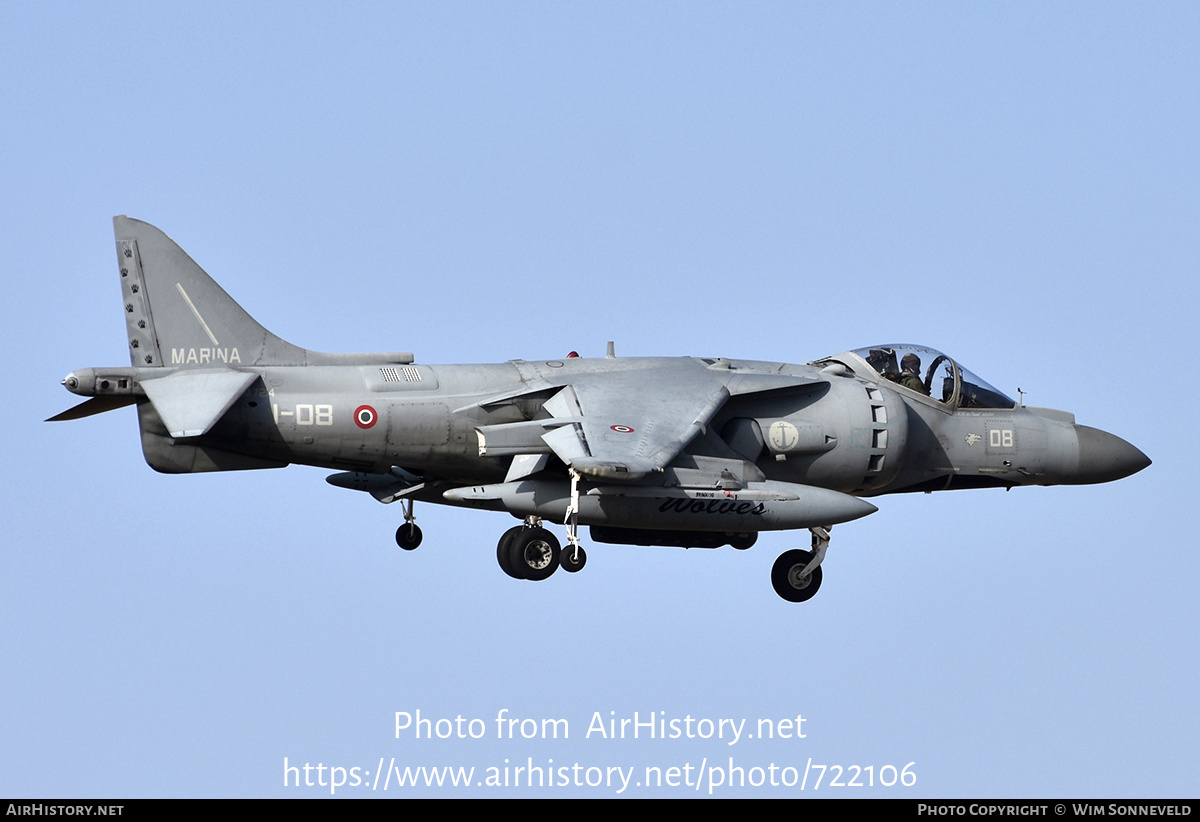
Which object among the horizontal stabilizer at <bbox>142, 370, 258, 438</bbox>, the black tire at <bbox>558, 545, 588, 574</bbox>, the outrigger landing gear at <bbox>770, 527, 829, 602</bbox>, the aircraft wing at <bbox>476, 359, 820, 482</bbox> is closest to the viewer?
the horizontal stabilizer at <bbox>142, 370, 258, 438</bbox>

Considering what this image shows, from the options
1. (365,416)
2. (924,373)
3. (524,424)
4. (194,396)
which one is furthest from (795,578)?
(194,396)

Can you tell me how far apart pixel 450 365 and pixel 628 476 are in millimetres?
3706

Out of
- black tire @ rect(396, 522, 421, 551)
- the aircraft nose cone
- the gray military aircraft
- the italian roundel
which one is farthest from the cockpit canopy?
the italian roundel

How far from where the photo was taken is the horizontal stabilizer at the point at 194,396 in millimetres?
21359

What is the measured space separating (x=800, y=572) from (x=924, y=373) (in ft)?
11.5

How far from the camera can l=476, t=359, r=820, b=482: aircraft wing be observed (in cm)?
2191

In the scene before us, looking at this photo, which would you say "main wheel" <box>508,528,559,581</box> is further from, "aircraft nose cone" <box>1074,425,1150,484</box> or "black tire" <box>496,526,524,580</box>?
"aircraft nose cone" <box>1074,425,1150,484</box>

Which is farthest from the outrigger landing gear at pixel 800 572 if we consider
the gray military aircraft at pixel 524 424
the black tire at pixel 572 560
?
the black tire at pixel 572 560

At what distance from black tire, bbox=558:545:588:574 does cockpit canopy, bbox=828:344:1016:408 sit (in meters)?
5.11

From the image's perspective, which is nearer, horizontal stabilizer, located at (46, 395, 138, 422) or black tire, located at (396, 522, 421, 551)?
horizontal stabilizer, located at (46, 395, 138, 422)

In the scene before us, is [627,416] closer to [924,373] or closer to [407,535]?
[407,535]

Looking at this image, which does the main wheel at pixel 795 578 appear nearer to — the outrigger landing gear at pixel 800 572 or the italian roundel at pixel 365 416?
the outrigger landing gear at pixel 800 572

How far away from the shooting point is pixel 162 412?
2159cm

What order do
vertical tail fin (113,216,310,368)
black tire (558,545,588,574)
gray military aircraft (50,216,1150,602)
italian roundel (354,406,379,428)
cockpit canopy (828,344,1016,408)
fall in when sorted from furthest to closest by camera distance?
1. cockpit canopy (828,344,1016,408)
2. black tire (558,545,588,574)
3. italian roundel (354,406,379,428)
4. vertical tail fin (113,216,310,368)
5. gray military aircraft (50,216,1150,602)
